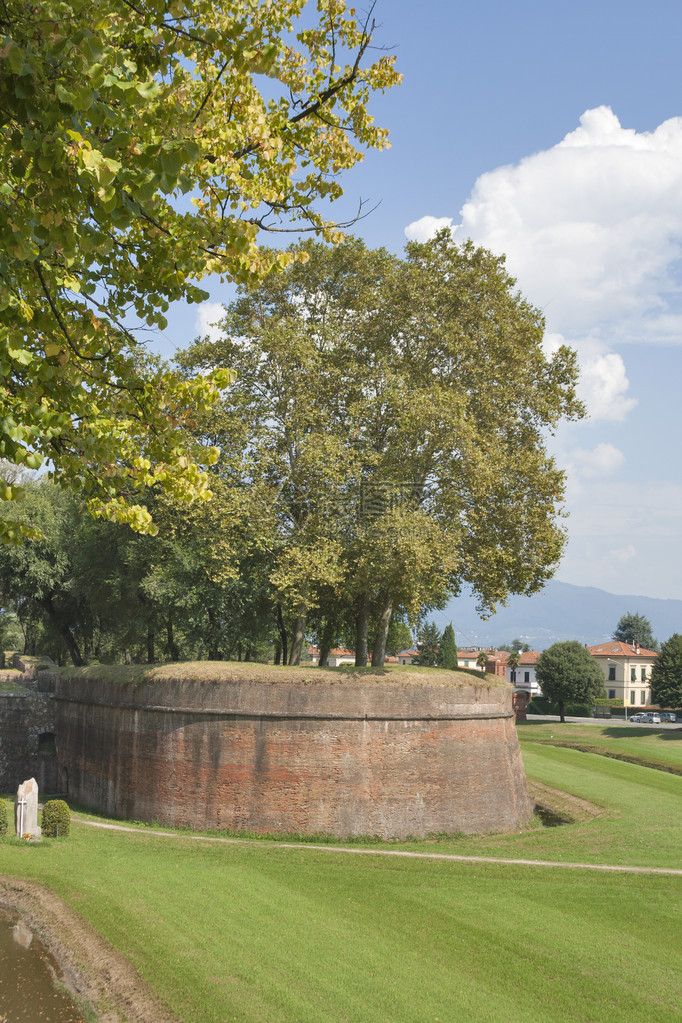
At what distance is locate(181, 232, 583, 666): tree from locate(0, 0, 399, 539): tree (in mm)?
13783

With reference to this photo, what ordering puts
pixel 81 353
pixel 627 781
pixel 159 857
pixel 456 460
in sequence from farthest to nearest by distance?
pixel 627 781
pixel 456 460
pixel 159 857
pixel 81 353

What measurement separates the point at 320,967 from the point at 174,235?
11.2m

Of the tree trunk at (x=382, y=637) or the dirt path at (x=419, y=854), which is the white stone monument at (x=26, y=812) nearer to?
the dirt path at (x=419, y=854)

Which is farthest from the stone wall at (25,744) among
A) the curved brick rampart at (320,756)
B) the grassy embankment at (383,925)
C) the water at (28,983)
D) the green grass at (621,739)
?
the green grass at (621,739)

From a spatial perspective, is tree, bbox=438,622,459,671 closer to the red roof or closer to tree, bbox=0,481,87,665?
the red roof

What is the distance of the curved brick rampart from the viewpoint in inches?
880

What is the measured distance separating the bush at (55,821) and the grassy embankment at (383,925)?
0.63 m

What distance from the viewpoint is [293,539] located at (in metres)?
26.7

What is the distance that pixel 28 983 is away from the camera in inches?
504

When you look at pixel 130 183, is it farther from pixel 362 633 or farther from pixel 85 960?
pixel 362 633

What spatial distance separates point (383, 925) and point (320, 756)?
782cm

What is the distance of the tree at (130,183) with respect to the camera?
6820 millimetres

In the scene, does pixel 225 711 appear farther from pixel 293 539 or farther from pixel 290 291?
pixel 290 291

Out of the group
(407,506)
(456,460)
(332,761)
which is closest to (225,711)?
(332,761)
